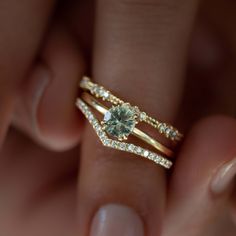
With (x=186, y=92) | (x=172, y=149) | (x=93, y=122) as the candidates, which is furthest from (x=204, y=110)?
(x=93, y=122)

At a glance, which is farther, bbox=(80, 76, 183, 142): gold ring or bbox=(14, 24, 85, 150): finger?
bbox=(14, 24, 85, 150): finger

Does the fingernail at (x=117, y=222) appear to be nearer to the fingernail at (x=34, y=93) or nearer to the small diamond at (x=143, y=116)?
the small diamond at (x=143, y=116)

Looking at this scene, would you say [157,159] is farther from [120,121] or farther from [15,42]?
[15,42]

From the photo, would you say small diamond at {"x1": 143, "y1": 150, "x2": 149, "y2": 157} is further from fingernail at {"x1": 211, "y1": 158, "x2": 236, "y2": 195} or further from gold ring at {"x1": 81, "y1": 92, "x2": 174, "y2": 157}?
fingernail at {"x1": 211, "y1": 158, "x2": 236, "y2": 195}

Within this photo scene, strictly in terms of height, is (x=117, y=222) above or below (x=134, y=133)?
below

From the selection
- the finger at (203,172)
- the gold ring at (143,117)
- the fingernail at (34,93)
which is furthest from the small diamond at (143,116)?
the fingernail at (34,93)

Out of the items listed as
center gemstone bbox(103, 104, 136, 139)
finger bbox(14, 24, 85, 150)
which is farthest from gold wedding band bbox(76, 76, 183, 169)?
finger bbox(14, 24, 85, 150)

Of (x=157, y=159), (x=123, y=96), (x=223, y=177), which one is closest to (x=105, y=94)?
(x=123, y=96)
